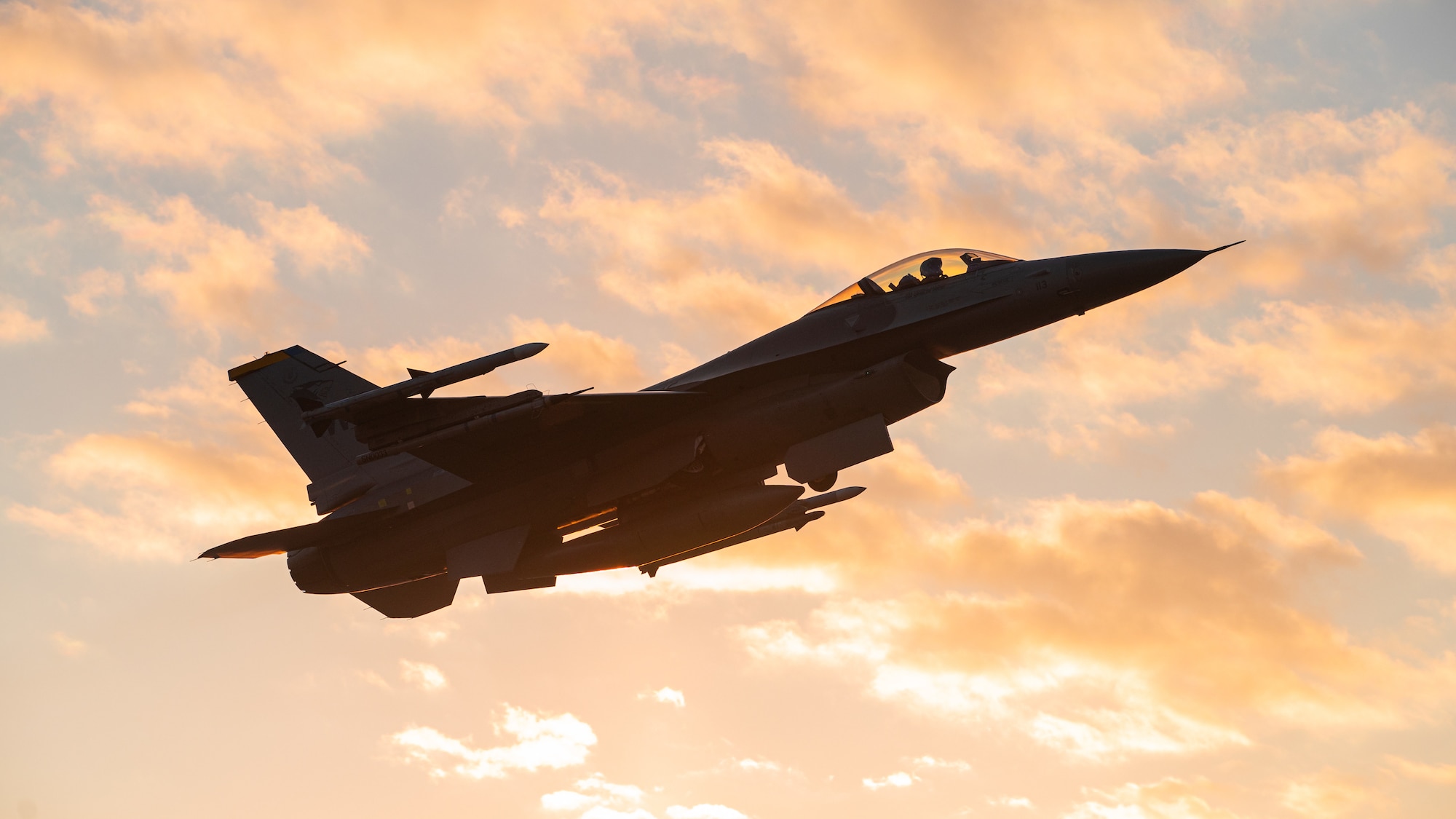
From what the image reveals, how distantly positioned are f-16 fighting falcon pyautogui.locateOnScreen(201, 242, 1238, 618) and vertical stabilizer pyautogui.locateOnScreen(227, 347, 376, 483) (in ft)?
3.96

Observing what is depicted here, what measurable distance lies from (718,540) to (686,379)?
134 inches

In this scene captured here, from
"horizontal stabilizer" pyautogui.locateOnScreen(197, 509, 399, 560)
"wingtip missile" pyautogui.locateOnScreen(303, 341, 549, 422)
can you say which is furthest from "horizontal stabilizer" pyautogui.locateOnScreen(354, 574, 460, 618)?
"wingtip missile" pyautogui.locateOnScreen(303, 341, 549, 422)

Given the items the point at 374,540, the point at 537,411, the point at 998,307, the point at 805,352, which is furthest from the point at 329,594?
the point at 998,307

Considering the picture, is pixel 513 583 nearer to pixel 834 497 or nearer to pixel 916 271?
pixel 834 497

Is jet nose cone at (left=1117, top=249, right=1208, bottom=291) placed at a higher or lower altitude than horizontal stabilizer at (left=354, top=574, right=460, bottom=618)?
higher

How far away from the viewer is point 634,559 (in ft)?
80.1

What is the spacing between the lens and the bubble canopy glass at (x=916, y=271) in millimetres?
22719

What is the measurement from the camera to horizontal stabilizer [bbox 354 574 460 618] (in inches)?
1027

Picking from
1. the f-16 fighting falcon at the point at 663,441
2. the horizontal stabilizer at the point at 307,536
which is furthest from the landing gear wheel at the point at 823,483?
the horizontal stabilizer at the point at 307,536

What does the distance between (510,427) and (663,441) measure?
2.95 meters

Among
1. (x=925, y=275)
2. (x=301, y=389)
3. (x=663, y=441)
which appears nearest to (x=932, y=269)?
(x=925, y=275)

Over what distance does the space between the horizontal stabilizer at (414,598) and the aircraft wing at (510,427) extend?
12.9ft

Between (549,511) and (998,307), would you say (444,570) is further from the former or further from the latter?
(998,307)

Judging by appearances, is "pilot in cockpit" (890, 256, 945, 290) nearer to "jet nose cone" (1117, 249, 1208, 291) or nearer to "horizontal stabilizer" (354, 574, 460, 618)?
"jet nose cone" (1117, 249, 1208, 291)
